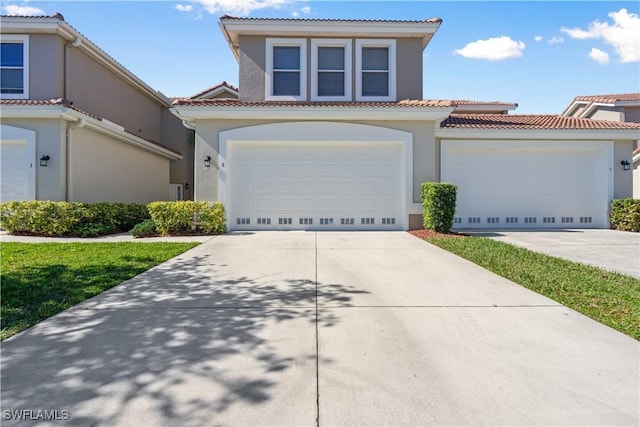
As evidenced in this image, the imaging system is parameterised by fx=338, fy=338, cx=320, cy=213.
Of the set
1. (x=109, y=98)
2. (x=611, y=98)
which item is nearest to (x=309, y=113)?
(x=109, y=98)

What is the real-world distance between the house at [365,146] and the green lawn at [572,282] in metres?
3.83

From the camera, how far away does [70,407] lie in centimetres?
215

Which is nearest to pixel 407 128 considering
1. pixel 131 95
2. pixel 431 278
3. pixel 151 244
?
pixel 431 278

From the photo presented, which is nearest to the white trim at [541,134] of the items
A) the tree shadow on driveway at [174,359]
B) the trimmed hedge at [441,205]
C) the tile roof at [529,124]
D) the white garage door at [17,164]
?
the tile roof at [529,124]

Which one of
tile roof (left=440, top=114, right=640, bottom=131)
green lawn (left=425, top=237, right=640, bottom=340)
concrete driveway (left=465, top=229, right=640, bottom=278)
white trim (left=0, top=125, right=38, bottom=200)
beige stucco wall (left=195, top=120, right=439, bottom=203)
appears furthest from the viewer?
tile roof (left=440, top=114, right=640, bottom=131)

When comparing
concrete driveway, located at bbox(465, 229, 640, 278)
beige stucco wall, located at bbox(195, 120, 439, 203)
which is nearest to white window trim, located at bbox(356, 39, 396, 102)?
beige stucco wall, located at bbox(195, 120, 439, 203)

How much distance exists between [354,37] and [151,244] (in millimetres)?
9140

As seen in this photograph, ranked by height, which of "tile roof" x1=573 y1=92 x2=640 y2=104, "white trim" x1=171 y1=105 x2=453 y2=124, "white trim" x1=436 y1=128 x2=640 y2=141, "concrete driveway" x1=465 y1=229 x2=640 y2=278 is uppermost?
"tile roof" x1=573 y1=92 x2=640 y2=104

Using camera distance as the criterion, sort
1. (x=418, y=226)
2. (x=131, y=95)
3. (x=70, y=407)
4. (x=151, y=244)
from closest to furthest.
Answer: (x=70, y=407) < (x=151, y=244) < (x=418, y=226) < (x=131, y=95)

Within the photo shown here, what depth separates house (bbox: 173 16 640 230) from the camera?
10.2 meters

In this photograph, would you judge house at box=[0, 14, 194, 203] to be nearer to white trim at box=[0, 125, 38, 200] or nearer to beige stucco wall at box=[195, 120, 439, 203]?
white trim at box=[0, 125, 38, 200]

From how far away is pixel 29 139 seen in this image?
32.8 ft

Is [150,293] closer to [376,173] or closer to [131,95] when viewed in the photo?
[376,173]

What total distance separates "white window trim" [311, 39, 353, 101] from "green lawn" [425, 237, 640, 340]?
22.2 ft
